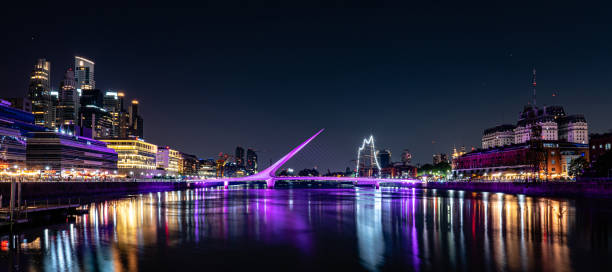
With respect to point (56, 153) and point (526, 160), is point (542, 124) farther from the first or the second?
point (56, 153)

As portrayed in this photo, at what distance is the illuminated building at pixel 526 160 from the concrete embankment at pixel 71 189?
7763 cm

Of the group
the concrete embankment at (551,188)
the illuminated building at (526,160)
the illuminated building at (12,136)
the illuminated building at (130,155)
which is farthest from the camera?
the illuminated building at (130,155)

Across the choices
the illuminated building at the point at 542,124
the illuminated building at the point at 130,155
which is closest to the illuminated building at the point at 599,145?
the illuminated building at the point at 542,124

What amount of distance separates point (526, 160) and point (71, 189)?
99.1 meters

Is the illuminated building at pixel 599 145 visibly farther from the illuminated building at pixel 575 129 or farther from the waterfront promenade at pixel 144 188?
the illuminated building at pixel 575 129

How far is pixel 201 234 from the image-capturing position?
27.9m

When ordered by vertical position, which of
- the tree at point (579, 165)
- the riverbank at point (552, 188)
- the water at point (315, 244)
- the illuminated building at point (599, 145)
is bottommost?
the riverbank at point (552, 188)

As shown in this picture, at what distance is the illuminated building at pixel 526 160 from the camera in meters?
111

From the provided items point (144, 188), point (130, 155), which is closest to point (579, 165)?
point (144, 188)

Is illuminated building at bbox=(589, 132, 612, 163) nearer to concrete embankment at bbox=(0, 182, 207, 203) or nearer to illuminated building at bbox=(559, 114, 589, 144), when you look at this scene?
illuminated building at bbox=(559, 114, 589, 144)

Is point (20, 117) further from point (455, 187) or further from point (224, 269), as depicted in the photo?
point (224, 269)

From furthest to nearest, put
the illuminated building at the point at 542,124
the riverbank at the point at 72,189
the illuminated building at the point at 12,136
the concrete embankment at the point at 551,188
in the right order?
the illuminated building at the point at 542,124 → the illuminated building at the point at 12,136 → the concrete embankment at the point at 551,188 → the riverbank at the point at 72,189

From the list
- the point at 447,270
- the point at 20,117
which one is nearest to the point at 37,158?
the point at 20,117

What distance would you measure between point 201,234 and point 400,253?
490 inches
